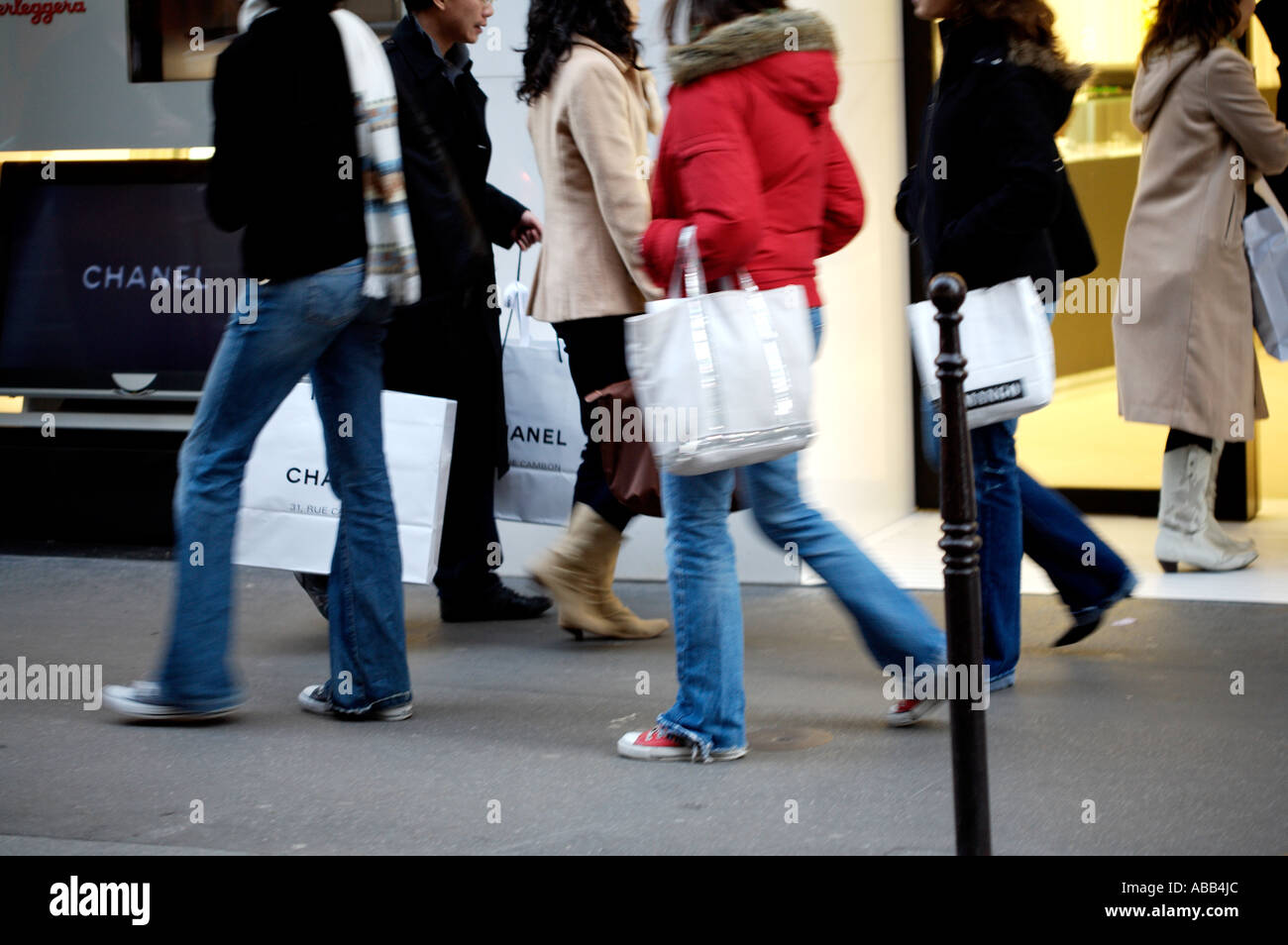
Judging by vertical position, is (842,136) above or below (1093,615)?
above

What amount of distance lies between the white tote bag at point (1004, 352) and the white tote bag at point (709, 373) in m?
0.70

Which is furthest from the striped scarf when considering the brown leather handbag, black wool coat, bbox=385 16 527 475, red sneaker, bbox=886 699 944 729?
red sneaker, bbox=886 699 944 729

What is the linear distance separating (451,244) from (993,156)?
4.94ft

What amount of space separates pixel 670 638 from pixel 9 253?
12.7 ft

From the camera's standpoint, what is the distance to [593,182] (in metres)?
4.91

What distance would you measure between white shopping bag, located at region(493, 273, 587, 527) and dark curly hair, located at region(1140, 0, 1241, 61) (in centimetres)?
247

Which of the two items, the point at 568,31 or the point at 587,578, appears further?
the point at 587,578

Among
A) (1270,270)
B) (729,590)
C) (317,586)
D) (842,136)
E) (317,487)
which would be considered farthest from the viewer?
(842,136)

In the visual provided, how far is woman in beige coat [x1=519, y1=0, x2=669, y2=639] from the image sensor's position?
484 cm

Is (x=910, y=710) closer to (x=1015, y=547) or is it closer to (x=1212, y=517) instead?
(x=1015, y=547)

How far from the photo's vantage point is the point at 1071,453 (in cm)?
750

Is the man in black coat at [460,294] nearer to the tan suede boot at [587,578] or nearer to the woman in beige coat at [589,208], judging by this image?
the woman in beige coat at [589,208]

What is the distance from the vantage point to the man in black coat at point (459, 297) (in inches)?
189

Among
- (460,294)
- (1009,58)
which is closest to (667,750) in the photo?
(1009,58)
